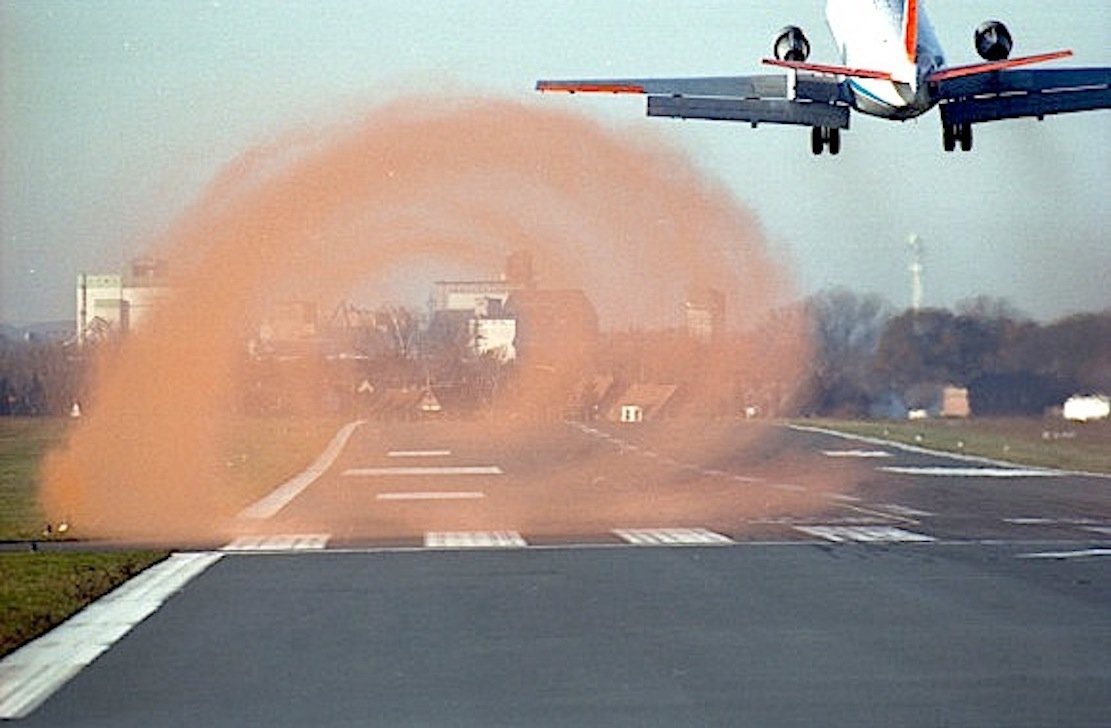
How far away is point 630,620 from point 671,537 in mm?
13059

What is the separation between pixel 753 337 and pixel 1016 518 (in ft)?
62.2

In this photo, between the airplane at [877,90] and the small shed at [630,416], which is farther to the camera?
the small shed at [630,416]

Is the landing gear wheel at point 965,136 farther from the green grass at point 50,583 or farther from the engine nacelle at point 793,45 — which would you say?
the green grass at point 50,583

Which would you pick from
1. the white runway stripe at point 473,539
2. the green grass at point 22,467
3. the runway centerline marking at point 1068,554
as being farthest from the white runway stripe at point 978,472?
the runway centerline marking at point 1068,554

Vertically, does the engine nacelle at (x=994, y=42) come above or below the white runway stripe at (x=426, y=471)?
above

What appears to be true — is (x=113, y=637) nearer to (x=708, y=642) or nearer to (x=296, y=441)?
(x=708, y=642)

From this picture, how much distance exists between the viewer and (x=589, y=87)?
1704 inches

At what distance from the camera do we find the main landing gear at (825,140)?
153 ft

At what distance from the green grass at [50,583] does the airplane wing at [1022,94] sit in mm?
20876

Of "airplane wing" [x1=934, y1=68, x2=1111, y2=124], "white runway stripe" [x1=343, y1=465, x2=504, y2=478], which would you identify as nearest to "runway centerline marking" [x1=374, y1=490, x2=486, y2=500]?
"white runway stripe" [x1=343, y1=465, x2=504, y2=478]

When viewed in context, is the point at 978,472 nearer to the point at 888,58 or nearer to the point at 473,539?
the point at 888,58

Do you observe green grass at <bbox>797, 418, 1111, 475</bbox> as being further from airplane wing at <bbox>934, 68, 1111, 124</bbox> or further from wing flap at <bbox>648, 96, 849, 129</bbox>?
wing flap at <bbox>648, 96, 849, 129</bbox>

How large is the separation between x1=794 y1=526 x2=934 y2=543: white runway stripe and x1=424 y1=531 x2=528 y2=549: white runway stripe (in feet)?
17.9

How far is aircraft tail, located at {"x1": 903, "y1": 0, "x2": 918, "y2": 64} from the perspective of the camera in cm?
4100
